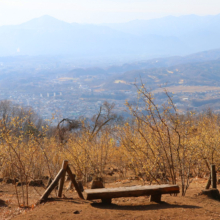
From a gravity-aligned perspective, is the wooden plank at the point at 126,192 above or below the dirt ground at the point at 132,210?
above

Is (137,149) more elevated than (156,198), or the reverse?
(137,149)

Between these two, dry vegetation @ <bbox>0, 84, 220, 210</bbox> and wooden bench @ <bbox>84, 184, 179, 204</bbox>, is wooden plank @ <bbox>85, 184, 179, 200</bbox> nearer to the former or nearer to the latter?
wooden bench @ <bbox>84, 184, 179, 204</bbox>

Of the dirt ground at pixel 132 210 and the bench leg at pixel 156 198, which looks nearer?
the dirt ground at pixel 132 210

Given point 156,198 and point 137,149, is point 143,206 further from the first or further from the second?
point 137,149

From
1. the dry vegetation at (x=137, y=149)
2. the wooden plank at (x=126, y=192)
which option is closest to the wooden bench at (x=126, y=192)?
the wooden plank at (x=126, y=192)

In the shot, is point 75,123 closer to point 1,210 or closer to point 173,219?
point 1,210

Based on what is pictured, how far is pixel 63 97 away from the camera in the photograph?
530 feet

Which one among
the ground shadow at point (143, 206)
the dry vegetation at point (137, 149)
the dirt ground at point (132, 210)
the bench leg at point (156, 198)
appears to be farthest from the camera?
the dry vegetation at point (137, 149)

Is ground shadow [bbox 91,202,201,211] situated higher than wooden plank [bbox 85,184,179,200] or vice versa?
wooden plank [bbox 85,184,179,200]

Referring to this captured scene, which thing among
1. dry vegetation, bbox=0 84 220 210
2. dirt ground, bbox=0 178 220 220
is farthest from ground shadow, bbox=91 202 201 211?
dry vegetation, bbox=0 84 220 210

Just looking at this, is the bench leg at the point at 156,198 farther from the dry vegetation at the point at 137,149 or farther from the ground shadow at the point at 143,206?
the dry vegetation at the point at 137,149

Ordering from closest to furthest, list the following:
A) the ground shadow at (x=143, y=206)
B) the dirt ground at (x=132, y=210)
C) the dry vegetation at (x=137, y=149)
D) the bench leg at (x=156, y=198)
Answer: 1. the dirt ground at (x=132, y=210)
2. the ground shadow at (x=143, y=206)
3. the bench leg at (x=156, y=198)
4. the dry vegetation at (x=137, y=149)

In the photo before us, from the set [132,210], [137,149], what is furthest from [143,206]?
[137,149]

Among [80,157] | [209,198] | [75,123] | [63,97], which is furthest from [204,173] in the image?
[63,97]
